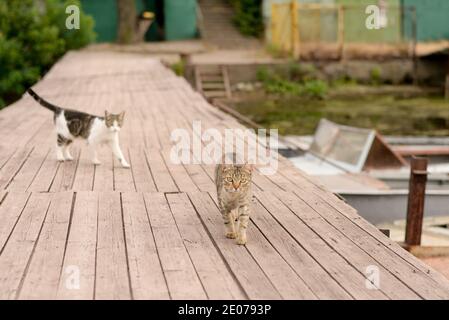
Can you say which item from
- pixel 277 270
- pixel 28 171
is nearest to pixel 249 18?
pixel 28 171

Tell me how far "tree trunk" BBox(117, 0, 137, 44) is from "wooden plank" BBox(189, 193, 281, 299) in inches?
912

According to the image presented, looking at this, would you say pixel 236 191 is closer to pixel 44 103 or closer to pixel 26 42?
pixel 44 103

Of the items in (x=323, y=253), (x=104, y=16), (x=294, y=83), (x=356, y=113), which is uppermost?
(x=104, y=16)

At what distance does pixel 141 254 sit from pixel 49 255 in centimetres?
54

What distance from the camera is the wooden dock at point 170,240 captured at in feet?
13.8

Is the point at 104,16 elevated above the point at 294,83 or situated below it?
above

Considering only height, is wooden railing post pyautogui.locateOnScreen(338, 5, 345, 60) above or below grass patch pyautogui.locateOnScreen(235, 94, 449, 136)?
above

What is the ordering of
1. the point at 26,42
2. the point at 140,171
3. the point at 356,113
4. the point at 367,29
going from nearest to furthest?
the point at 140,171 → the point at 356,113 → the point at 26,42 → the point at 367,29

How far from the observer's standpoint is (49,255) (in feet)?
15.5

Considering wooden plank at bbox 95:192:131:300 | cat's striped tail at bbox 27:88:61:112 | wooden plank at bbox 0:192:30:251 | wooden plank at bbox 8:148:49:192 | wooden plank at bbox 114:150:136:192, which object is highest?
cat's striped tail at bbox 27:88:61:112

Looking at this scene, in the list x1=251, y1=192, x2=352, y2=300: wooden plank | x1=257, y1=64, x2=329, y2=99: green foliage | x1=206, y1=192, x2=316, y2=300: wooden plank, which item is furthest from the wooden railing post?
x1=206, y1=192, x2=316, y2=300: wooden plank

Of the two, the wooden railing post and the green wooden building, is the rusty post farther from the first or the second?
the green wooden building

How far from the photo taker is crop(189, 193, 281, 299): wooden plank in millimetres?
4188

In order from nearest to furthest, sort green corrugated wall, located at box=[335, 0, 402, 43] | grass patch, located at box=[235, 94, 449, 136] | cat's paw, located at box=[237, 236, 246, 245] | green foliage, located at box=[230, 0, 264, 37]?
cat's paw, located at box=[237, 236, 246, 245] → grass patch, located at box=[235, 94, 449, 136] → green corrugated wall, located at box=[335, 0, 402, 43] → green foliage, located at box=[230, 0, 264, 37]
